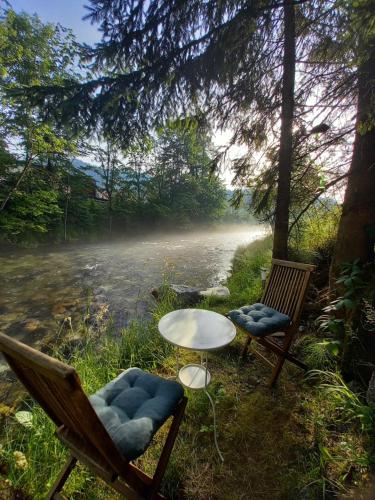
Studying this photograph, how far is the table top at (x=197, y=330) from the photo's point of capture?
161 centimetres

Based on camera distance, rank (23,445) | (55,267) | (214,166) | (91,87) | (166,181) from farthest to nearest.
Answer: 1. (166,181)
2. (55,267)
3. (214,166)
4. (91,87)
5. (23,445)

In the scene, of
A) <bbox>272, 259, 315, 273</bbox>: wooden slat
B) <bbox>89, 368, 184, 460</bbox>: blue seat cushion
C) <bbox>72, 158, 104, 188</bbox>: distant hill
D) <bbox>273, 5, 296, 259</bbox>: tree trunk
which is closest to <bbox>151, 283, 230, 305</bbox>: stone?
<bbox>273, 5, 296, 259</bbox>: tree trunk


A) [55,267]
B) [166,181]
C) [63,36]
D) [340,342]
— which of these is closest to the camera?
[340,342]

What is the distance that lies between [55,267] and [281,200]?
6.95 meters

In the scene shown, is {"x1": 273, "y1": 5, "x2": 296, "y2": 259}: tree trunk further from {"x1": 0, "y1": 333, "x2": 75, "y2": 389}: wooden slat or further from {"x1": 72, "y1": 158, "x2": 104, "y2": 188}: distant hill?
{"x1": 72, "y1": 158, "x2": 104, "y2": 188}: distant hill

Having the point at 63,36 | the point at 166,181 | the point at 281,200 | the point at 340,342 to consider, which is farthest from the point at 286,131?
the point at 166,181

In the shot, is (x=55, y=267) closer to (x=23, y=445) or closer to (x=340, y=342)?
(x=23, y=445)

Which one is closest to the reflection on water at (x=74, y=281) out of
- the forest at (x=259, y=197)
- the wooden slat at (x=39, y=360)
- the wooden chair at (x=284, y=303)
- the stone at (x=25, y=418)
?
the forest at (x=259, y=197)

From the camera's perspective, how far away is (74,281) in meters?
6.01

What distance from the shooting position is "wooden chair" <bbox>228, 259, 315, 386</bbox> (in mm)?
2066

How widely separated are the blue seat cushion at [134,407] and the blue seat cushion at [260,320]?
945mm

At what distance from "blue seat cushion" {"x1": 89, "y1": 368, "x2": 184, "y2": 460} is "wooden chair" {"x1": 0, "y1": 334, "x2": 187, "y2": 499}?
0.07 meters

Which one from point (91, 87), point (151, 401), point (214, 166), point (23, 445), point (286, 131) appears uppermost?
point (91, 87)

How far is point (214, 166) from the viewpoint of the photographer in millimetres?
3746
